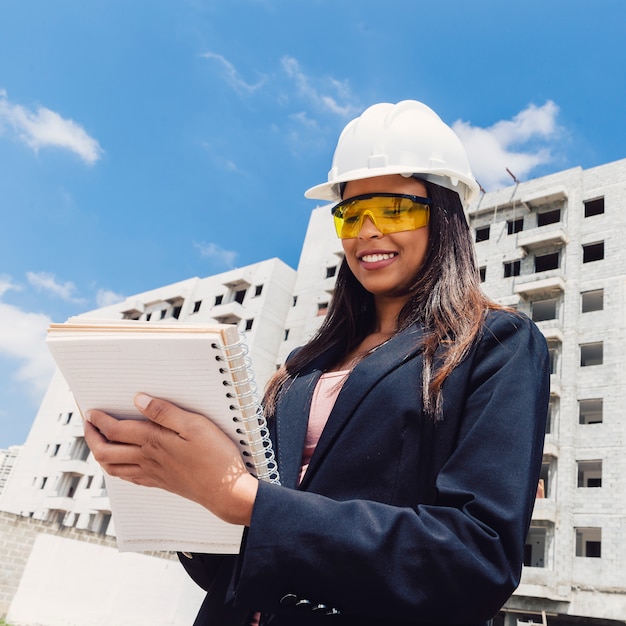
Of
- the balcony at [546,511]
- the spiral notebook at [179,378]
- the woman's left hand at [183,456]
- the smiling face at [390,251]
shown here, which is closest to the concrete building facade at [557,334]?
the balcony at [546,511]

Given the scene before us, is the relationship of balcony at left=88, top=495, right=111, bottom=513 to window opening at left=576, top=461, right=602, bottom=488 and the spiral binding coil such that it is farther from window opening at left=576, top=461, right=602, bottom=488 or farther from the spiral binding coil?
the spiral binding coil

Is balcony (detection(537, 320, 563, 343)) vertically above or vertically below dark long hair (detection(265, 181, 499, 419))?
above

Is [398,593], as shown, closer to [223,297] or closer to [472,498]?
[472,498]

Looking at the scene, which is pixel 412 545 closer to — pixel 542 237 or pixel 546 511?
pixel 546 511

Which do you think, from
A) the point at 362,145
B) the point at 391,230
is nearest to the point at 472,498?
the point at 391,230

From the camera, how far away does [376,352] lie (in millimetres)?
1807

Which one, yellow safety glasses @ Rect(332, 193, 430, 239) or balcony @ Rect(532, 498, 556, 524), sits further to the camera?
balcony @ Rect(532, 498, 556, 524)

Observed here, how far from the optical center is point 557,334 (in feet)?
92.4

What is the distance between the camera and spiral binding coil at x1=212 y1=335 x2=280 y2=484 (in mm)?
1369

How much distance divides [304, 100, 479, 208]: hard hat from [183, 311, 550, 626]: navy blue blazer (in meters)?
0.67

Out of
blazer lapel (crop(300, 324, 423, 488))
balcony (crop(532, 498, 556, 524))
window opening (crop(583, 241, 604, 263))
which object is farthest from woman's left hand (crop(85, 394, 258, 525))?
window opening (crop(583, 241, 604, 263))

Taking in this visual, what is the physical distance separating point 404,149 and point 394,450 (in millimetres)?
1078

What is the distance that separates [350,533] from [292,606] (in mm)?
224

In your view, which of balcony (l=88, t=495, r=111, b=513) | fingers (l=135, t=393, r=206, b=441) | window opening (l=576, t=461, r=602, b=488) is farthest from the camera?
balcony (l=88, t=495, r=111, b=513)
